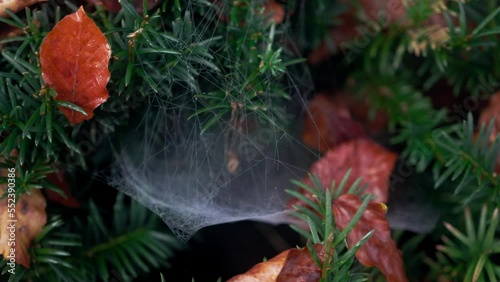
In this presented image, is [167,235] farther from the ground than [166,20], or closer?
closer

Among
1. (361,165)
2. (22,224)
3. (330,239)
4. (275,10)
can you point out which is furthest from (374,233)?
(22,224)

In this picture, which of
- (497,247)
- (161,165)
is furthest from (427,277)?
(161,165)

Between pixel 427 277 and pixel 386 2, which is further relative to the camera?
pixel 386 2

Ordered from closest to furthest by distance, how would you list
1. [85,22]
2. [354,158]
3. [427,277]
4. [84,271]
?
[85,22] → [84,271] → [427,277] → [354,158]

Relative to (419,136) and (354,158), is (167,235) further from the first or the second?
(419,136)

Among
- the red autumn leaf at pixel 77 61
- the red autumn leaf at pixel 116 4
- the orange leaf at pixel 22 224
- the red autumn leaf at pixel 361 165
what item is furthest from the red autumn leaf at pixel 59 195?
the red autumn leaf at pixel 361 165

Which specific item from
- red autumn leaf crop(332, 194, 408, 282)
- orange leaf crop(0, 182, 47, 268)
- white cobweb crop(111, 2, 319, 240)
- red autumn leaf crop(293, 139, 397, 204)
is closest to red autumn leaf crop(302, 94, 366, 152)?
red autumn leaf crop(293, 139, 397, 204)
